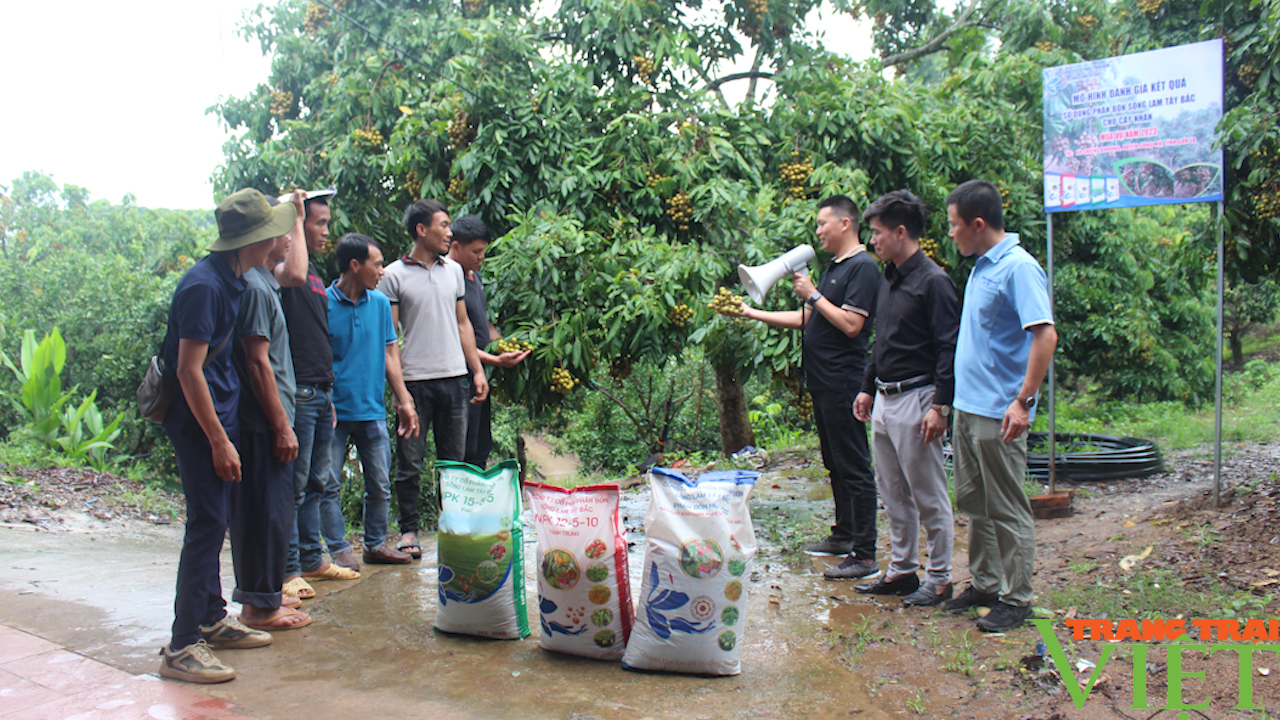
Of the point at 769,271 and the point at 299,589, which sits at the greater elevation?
the point at 769,271

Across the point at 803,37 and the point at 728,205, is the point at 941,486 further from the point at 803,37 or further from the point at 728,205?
the point at 803,37

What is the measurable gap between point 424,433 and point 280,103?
23.4ft

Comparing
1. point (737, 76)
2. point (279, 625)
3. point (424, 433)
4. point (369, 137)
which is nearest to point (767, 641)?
point (279, 625)

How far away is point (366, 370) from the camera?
13.4 ft

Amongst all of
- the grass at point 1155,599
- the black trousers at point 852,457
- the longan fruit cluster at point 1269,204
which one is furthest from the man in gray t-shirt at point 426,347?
the longan fruit cluster at point 1269,204

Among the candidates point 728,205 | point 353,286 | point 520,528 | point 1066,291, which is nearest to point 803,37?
point 728,205

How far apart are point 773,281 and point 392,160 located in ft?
11.4

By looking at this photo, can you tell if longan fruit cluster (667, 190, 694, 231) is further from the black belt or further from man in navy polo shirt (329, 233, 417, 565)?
the black belt

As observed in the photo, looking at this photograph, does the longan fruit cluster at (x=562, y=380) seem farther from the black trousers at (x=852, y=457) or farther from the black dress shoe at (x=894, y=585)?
the black dress shoe at (x=894, y=585)

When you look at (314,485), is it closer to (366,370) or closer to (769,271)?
(366,370)

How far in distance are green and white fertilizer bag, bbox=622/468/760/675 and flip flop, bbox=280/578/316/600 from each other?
5.36ft

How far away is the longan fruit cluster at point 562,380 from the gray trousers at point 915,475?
1.86 meters

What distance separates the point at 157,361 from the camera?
9.36 ft

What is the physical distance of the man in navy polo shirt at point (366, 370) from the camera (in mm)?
4055
